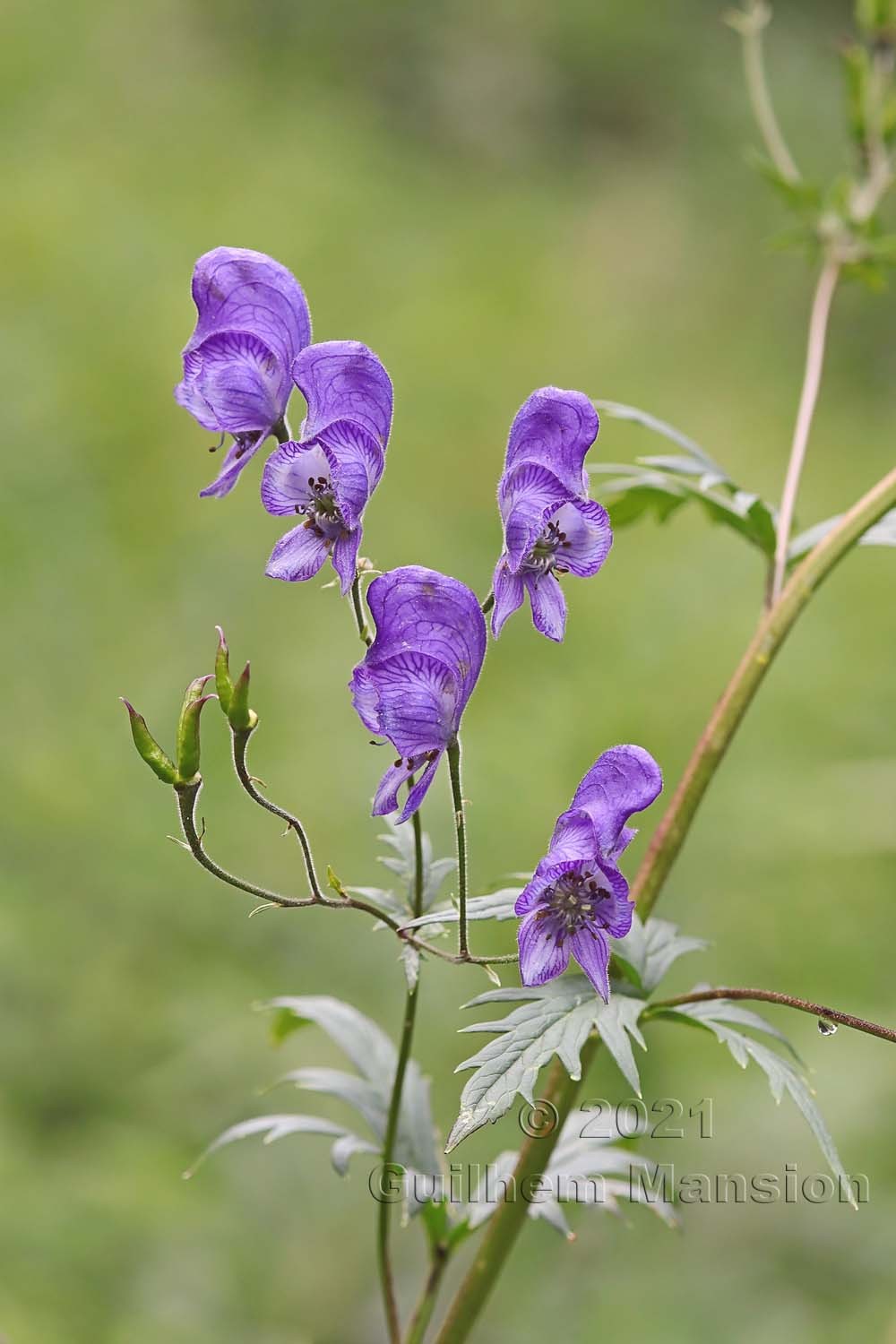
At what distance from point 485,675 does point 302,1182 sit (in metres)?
1.36

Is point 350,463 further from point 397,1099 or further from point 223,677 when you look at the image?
point 397,1099

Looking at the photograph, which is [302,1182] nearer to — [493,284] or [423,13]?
[493,284]

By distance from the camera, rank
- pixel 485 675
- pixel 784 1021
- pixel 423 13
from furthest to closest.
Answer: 1. pixel 423 13
2. pixel 485 675
3. pixel 784 1021

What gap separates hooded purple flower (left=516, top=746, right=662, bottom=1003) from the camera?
84 cm

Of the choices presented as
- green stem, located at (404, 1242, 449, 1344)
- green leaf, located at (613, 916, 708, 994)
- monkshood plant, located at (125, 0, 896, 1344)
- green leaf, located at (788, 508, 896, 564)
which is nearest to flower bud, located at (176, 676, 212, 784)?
monkshood plant, located at (125, 0, 896, 1344)

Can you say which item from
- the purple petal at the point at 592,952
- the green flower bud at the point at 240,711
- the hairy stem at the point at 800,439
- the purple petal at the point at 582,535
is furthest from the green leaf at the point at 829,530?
the green flower bud at the point at 240,711

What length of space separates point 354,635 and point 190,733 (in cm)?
216

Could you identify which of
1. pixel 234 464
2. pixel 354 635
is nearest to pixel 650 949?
pixel 234 464

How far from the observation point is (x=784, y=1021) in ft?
7.20

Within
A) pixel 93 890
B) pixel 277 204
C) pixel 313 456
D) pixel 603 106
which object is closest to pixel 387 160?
Result: pixel 277 204

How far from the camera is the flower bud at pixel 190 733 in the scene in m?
0.75

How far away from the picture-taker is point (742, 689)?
1.07 meters

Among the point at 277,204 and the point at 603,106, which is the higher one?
the point at 603,106

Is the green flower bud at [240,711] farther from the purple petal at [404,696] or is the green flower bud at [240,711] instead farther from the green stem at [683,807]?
the green stem at [683,807]
